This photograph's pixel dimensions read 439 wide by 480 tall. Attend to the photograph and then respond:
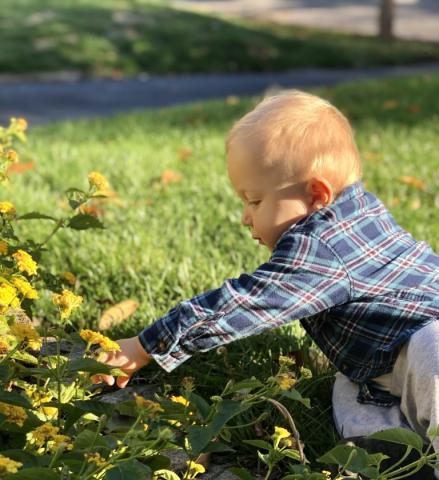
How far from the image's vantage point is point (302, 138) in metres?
2.28

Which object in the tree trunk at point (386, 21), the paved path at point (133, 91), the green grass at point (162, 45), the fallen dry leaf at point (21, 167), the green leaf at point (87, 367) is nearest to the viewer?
the green leaf at point (87, 367)

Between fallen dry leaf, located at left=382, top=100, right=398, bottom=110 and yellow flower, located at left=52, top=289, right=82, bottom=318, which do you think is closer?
yellow flower, located at left=52, top=289, right=82, bottom=318

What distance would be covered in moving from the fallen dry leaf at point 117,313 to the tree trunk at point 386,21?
43.6ft

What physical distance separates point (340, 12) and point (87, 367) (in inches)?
765

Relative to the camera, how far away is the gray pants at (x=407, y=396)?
208 centimetres

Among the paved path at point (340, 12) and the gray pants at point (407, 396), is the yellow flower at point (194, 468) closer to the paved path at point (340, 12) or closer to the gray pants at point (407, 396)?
the gray pants at point (407, 396)

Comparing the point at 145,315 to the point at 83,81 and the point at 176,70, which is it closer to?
the point at 83,81

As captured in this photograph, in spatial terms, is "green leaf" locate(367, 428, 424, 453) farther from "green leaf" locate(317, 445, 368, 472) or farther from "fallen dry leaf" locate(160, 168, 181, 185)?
"fallen dry leaf" locate(160, 168, 181, 185)

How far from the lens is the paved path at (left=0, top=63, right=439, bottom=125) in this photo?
8961 mm

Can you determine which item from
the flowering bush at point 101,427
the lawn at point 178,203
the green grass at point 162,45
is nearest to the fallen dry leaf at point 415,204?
the lawn at point 178,203

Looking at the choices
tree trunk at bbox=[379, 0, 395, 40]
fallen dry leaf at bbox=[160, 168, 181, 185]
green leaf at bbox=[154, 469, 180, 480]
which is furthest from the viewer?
tree trunk at bbox=[379, 0, 395, 40]

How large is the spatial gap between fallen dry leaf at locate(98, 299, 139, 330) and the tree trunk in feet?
43.6

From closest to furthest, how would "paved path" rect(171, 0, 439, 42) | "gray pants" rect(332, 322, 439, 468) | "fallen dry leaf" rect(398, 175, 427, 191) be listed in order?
1. "gray pants" rect(332, 322, 439, 468)
2. "fallen dry leaf" rect(398, 175, 427, 191)
3. "paved path" rect(171, 0, 439, 42)

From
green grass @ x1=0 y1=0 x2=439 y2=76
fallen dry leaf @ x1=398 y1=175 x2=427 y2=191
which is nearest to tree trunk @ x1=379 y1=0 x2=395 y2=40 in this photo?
green grass @ x1=0 y1=0 x2=439 y2=76
